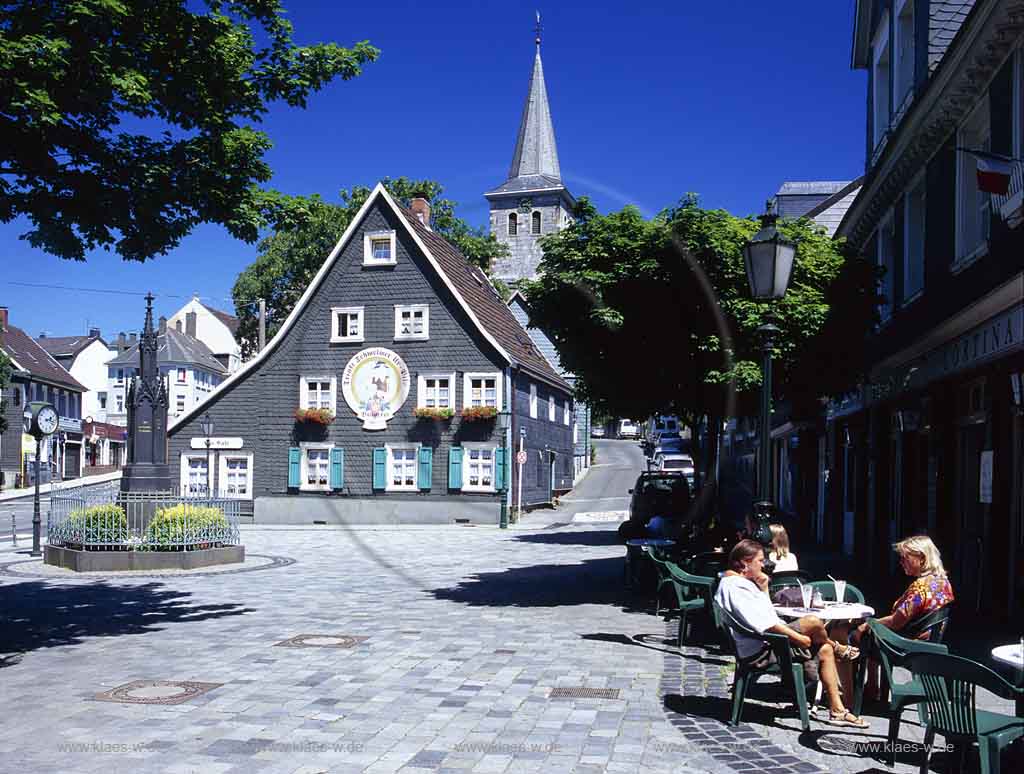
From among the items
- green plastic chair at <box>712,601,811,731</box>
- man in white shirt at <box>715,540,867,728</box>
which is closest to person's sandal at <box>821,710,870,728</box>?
man in white shirt at <box>715,540,867,728</box>

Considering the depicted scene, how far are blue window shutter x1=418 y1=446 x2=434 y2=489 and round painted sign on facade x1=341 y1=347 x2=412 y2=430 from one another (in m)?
1.95

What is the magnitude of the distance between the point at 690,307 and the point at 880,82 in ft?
33.7

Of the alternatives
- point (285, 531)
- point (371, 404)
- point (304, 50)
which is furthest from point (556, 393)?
point (304, 50)

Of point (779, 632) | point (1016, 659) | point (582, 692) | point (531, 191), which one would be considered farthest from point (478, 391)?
point (531, 191)

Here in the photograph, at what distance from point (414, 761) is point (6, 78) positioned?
6847mm

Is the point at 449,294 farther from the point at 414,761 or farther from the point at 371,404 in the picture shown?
the point at 414,761

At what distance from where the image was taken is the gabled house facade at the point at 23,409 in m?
65.2

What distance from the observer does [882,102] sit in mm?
21234

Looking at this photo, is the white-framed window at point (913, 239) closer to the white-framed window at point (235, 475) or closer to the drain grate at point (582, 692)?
the drain grate at point (582, 692)

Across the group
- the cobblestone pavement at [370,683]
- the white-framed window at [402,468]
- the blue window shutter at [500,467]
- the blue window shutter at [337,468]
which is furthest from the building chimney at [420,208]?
the cobblestone pavement at [370,683]

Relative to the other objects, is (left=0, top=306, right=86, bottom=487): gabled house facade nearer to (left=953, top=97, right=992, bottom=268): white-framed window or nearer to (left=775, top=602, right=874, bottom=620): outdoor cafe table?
(left=953, top=97, right=992, bottom=268): white-framed window

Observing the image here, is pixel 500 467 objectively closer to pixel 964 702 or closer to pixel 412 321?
pixel 412 321

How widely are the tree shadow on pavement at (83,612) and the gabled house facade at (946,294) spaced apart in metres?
9.67

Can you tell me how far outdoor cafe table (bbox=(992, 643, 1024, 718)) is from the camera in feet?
18.3
